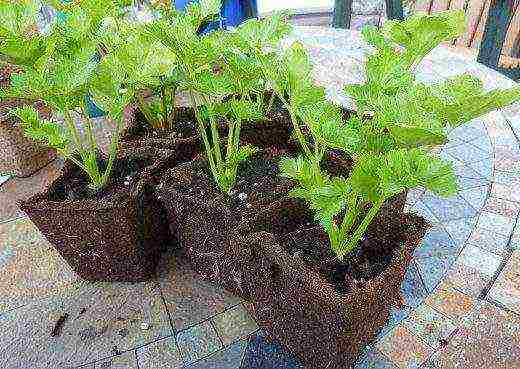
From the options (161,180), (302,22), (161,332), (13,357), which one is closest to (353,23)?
(302,22)

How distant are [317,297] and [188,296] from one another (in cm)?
75

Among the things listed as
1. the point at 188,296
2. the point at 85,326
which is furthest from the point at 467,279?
the point at 85,326

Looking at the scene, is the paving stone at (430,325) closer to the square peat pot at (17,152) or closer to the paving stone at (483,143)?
the paving stone at (483,143)

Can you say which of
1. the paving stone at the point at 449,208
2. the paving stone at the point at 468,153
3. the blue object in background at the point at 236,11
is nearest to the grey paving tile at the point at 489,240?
the paving stone at the point at 449,208

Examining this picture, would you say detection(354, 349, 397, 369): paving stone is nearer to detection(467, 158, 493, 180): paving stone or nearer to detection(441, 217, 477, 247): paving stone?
detection(441, 217, 477, 247): paving stone

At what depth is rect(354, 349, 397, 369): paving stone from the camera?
5.41 ft

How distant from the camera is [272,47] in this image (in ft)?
4.54

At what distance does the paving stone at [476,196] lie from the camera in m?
2.23

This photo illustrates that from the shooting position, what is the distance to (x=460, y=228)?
2.12 metres

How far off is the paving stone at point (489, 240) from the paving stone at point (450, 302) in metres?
0.27

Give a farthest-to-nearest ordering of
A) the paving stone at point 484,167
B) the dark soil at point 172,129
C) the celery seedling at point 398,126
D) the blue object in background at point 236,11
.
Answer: the blue object in background at point 236,11, the paving stone at point 484,167, the dark soil at point 172,129, the celery seedling at point 398,126

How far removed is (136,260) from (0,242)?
774mm

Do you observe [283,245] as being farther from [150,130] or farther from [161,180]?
[150,130]

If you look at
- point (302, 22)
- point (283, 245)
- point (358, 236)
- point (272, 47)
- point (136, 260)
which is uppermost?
point (272, 47)
